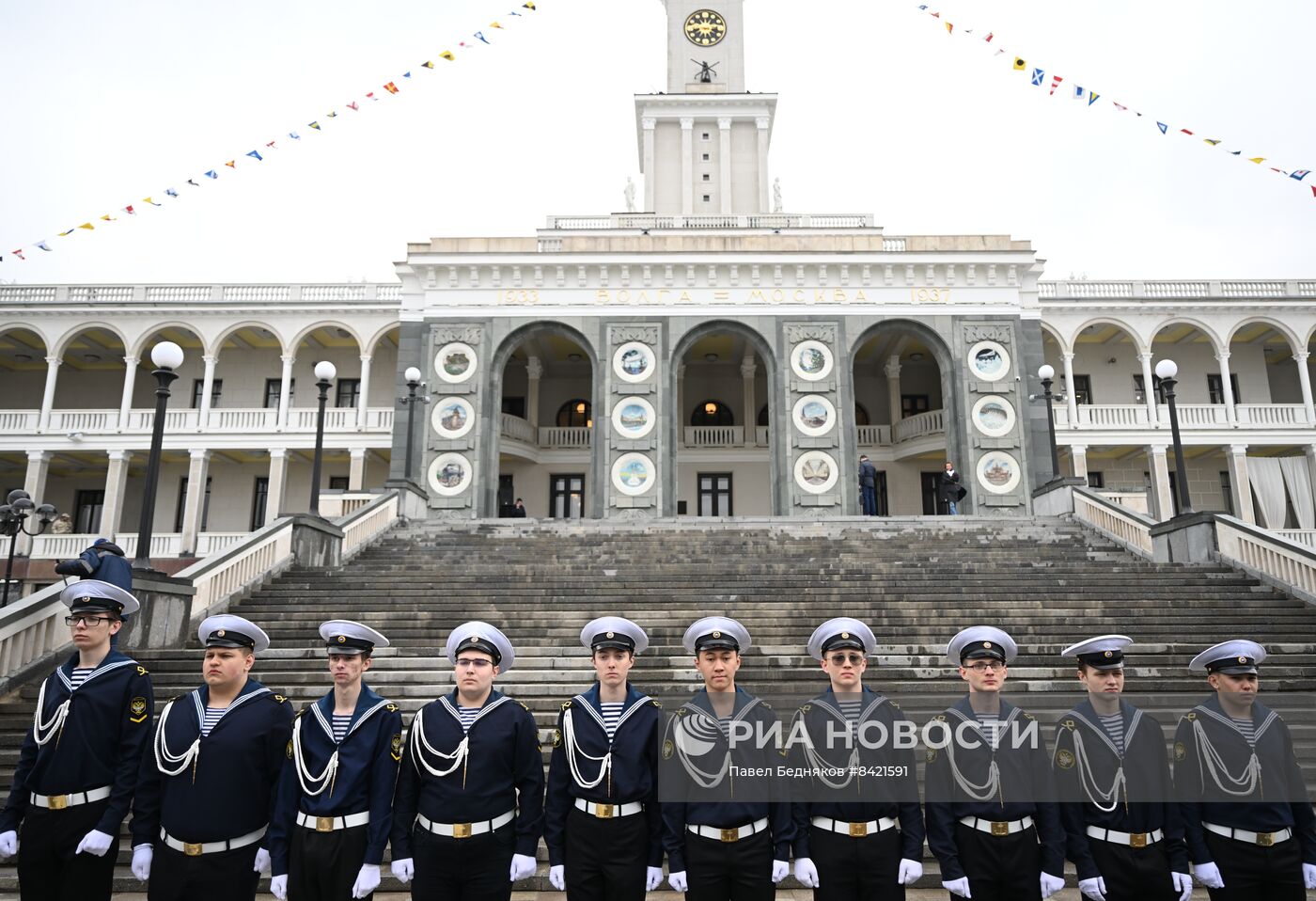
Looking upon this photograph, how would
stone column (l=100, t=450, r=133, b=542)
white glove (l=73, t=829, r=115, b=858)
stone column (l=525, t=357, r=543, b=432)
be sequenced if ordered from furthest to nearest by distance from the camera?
1. stone column (l=525, t=357, r=543, b=432)
2. stone column (l=100, t=450, r=133, b=542)
3. white glove (l=73, t=829, r=115, b=858)

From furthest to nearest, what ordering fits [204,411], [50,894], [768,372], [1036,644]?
[204,411]
[768,372]
[1036,644]
[50,894]

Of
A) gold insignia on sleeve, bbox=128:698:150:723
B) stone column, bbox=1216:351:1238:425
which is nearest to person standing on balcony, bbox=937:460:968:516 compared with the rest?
stone column, bbox=1216:351:1238:425

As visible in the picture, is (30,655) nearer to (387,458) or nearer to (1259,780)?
(1259,780)

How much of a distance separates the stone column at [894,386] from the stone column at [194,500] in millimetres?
22912

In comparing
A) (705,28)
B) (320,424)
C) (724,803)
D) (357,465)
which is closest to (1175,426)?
(724,803)

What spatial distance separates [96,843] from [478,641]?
81.4 inches

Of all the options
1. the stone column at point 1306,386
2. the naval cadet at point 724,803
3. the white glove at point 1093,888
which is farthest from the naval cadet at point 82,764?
the stone column at point 1306,386

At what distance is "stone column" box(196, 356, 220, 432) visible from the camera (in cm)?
2800

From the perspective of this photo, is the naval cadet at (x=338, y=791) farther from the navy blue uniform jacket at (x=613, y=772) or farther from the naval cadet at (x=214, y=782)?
the navy blue uniform jacket at (x=613, y=772)

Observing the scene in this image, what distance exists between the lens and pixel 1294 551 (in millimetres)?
12492

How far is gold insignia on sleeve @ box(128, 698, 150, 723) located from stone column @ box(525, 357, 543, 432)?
23883mm

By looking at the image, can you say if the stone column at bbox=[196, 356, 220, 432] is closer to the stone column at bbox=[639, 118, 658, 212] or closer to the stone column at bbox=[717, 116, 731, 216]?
the stone column at bbox=[639, 118, 658, 212]

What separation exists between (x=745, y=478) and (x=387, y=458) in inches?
491

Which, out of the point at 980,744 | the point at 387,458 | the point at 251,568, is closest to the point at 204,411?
the point at 387,458
